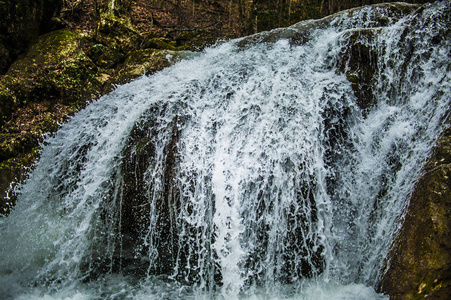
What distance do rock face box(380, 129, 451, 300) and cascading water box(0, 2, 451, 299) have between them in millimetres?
174

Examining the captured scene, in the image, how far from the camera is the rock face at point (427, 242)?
2145 millimetres

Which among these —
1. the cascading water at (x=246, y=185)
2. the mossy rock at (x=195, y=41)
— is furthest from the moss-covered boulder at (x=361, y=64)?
the mossy rock at (x=195, y=41)

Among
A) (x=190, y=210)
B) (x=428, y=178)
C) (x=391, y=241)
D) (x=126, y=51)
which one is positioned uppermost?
(x=126, y=51)

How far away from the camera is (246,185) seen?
3270mm

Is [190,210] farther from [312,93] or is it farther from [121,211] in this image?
[312,93]

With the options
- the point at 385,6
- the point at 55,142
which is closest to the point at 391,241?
the point at 385,6

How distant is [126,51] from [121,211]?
4.20 m

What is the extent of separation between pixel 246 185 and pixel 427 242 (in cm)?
183

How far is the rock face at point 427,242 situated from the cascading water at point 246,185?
17 cm

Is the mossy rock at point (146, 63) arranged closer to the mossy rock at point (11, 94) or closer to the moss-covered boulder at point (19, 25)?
the mossy rock at point (11, 94)

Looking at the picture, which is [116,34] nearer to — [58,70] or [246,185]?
[58,70]

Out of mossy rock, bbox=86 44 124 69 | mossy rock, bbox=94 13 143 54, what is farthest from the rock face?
mossy rock, bbox=94 13 143 54

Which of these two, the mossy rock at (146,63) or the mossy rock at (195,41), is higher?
the mossy rock at (195,41)

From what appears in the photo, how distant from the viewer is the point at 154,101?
410 cm
